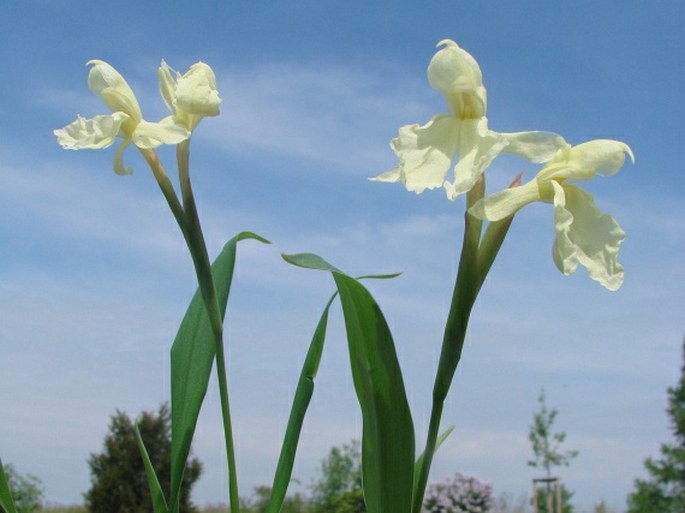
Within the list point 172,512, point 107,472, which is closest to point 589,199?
point 172,512

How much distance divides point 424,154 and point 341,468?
852cm

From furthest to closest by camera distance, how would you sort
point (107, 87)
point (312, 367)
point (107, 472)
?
point (107, 472), point (312, 367), point (107, 87)

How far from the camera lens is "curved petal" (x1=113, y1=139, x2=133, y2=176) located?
1.41 meters

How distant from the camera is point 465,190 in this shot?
3.62 feet

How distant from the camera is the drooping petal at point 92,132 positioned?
1.31 m

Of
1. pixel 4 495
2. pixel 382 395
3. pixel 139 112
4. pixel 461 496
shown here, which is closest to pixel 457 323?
pixel 382 395

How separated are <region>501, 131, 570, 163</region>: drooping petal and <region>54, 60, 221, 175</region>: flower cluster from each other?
44 cm

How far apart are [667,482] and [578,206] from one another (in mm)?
10626

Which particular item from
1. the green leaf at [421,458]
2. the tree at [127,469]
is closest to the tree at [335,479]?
the tree at [127,469]

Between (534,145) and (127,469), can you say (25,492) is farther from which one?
(534,145)

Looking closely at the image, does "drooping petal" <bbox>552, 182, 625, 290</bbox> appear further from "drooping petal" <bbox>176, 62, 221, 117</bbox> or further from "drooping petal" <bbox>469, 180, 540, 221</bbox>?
"drooping petal" <bbox>176, 62, 221, 117</bbox>

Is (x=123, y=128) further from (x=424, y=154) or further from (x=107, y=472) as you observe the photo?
(x=107, y=472)

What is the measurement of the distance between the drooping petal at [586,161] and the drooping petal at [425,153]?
15 centimetres

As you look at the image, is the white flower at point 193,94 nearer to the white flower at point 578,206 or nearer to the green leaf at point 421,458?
the white flower at point 578,206
